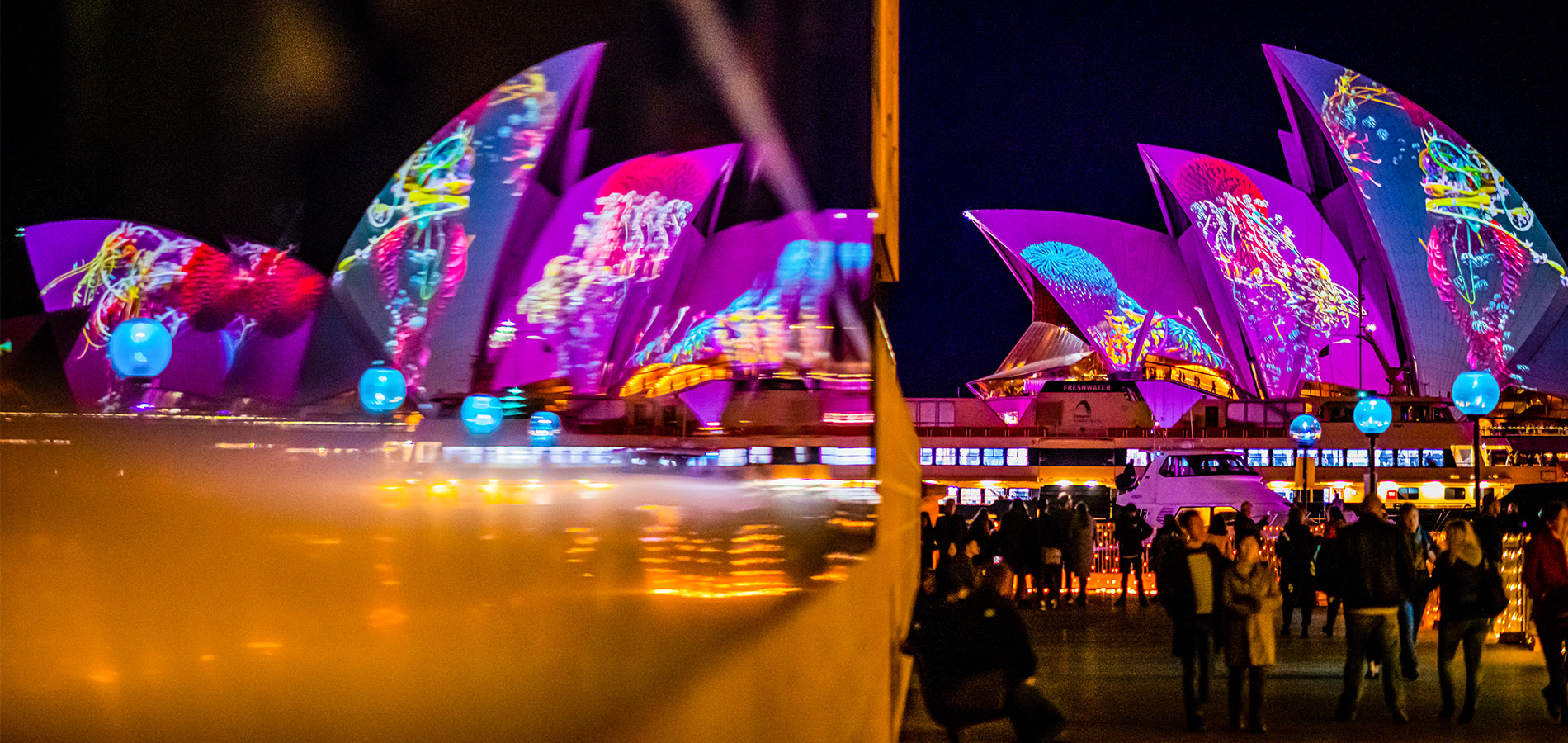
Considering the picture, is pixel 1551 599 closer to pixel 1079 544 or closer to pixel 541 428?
pixel 541 428

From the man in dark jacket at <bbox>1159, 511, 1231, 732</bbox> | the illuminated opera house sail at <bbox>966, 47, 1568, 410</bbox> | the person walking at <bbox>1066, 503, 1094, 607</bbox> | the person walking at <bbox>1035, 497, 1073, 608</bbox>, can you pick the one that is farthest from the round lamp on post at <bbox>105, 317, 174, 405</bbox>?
the illuminated opera house sail at <bbox>966, 47, 1568, 410</bbox>

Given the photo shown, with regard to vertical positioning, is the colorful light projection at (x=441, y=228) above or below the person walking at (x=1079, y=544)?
above

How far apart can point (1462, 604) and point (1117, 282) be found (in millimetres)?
44299

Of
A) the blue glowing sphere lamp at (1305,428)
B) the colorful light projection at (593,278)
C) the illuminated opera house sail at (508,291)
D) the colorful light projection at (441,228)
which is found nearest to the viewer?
the illuminated opera house sail at (508,291)

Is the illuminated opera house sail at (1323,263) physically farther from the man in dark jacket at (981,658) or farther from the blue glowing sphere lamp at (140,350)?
the blue glowing sphere lamp at (140,350)

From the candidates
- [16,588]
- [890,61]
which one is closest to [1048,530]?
[890,61]

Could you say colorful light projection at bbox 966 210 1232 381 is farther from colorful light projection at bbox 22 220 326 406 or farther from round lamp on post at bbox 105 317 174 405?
round lamp on post at bbox 105 317 174 405

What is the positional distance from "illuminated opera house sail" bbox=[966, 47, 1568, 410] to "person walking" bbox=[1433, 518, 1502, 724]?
3155cm

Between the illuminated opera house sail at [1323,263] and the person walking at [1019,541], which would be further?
the illuminated opera house sail at [1323,263]

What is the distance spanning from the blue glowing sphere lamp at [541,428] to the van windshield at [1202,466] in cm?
2123

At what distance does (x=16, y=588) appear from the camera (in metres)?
2.02

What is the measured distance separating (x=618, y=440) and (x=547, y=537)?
2.28 m

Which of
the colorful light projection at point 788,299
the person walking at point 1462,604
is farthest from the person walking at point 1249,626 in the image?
the colorful light projection at point 788,299

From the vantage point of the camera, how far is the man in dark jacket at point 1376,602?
315 inches
